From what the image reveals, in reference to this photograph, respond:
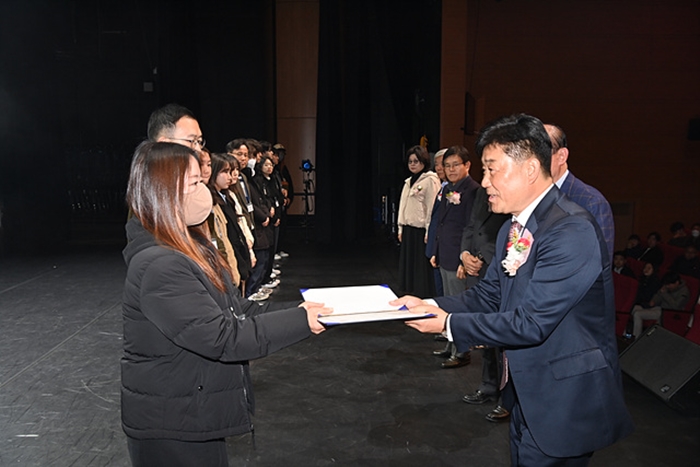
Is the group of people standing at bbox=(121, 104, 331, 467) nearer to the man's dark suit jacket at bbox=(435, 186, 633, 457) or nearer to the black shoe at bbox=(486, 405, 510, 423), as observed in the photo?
the man's dark suit jacket at bbox=(435, 186, 633, 457)

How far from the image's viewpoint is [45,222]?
904cm

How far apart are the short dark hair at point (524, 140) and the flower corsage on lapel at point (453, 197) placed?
2.17 m

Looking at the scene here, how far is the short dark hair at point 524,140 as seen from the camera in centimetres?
152

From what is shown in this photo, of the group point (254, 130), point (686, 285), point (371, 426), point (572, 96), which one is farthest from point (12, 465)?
point (254, 130)

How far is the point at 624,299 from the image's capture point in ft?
A: 16.7

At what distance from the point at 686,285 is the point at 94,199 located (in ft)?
31.2

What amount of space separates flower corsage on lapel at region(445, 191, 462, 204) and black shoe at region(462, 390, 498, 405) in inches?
47.3

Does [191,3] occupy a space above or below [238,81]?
above

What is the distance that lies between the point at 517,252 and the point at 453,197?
87.7 inches

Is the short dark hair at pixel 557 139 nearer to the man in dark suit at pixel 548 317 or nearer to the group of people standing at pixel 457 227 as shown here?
the group of people standing at pixel 457 227

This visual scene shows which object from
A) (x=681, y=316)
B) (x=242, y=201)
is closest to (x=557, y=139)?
(x=242, y=201)

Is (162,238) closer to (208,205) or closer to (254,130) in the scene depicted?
(208,205)

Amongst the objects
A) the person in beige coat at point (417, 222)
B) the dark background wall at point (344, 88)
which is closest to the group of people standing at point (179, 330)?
the person in beige coat at point (417, 222)

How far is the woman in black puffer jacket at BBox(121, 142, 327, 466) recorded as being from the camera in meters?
1.33
